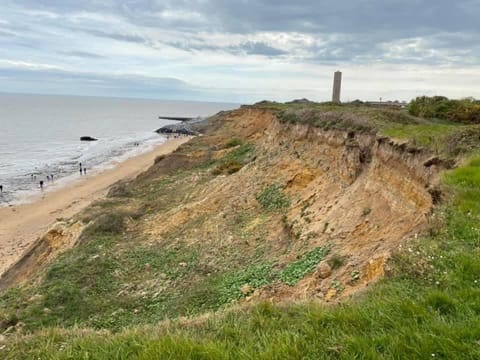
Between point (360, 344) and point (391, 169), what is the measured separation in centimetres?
893

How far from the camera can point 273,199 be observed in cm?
1791

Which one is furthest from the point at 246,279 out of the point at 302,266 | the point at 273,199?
the point at 273,199

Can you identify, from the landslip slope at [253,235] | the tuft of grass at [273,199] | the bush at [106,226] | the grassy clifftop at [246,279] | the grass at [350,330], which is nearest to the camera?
the grass at [350,330]

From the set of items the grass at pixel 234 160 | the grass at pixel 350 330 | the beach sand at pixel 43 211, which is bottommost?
the beach sand at pixel 43 211

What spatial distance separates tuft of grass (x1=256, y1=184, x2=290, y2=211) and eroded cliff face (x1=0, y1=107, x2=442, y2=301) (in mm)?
227

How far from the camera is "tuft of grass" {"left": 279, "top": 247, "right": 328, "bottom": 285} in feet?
33.6

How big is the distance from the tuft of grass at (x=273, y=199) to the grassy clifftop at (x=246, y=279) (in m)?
0.07

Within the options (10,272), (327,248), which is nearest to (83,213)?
(10,272)

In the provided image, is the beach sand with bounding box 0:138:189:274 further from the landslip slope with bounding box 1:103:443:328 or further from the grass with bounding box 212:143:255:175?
the grass with bounding box 212:143:255:175

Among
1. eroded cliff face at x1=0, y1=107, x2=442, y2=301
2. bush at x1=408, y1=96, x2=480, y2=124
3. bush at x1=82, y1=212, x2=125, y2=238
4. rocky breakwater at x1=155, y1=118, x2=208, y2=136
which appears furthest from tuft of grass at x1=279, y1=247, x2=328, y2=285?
rocky breakwater at x1=155, y1=118, x2=208, y2=136

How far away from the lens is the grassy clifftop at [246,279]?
4.43 meters

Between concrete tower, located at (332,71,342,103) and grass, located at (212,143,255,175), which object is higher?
concrete tower, located at (332,71,342,103)

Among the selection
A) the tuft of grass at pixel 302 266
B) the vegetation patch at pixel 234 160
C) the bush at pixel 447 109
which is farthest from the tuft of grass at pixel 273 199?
the bush at pixel 447 109

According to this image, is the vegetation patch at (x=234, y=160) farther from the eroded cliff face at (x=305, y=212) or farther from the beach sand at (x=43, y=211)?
the beach sand at (x=43, y=211)
